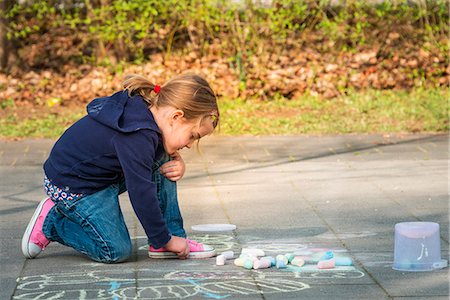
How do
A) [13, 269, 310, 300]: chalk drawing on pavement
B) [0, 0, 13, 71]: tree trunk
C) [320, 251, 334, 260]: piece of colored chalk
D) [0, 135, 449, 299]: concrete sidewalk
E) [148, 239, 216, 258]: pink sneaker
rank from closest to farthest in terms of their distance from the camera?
[13, 269, 310, 300]: chalk drawing on pavement → [0, 135, 449, 299]: concrete sidewalk → [320, 251, 334, 260]: piece of colored chalk → [148, 239, 216, 258]: pink sneaker → [0, 0, 13, 71]: tree trunk

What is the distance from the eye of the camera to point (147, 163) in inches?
182

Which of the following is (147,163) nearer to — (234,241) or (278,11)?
(234,241)

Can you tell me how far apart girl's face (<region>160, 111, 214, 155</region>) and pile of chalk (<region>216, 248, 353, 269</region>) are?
61cm

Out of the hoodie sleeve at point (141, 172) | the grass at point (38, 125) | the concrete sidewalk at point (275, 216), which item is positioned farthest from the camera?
the grass at point (38, 125)

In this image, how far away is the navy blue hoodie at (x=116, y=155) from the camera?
4594 mm

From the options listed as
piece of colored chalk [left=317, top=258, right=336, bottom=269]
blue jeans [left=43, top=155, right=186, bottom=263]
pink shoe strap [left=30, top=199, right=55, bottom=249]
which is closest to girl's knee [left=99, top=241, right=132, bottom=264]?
blue jeans [left=43, top=155, right=186, bottom=263]

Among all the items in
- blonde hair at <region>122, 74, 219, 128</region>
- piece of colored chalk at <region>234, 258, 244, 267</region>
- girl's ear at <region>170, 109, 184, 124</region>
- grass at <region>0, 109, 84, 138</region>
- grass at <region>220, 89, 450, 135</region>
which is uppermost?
blonde hair at <region>122, 74, 219, 128</region>

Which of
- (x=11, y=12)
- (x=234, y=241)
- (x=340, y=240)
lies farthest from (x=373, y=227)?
(x=11, y=12)

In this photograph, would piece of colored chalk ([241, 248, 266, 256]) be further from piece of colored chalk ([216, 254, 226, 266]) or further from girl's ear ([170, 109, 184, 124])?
girl's ear ([170, 109, 184, 124])

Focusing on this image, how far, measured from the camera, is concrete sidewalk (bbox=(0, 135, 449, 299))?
14.1 feet

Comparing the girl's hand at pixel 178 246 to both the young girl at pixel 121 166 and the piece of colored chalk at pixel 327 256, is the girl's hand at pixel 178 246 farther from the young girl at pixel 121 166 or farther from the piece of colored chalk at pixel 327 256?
the piece of colored chalk at pixel 327 256

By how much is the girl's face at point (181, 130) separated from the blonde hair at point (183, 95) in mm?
28

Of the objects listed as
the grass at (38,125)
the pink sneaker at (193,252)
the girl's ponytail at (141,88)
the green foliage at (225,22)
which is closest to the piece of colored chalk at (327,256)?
the pink sneaker at (193,252)

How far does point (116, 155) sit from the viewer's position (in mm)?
4695
